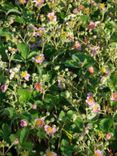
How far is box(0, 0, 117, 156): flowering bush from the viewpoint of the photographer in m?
2.32

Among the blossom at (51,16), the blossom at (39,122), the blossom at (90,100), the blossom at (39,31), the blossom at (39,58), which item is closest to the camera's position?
the blossom at (39,122)

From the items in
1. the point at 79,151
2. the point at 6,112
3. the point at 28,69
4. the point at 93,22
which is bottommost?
the point at 79,151

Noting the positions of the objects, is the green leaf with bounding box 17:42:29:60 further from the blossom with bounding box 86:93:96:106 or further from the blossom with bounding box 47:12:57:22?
the blossom with bounding box 86:93:96:106

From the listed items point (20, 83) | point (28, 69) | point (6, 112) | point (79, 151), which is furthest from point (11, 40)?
point (79, 151)

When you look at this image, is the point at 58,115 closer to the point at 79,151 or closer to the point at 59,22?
the point at 79,151

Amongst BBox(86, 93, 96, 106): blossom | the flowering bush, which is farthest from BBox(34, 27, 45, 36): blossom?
BBox(86, 93, 96, 106): blossom

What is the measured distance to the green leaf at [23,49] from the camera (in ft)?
9.10

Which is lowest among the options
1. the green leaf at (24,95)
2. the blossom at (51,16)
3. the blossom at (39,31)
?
the green leaf at (24,95)

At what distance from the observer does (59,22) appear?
3.27 meters

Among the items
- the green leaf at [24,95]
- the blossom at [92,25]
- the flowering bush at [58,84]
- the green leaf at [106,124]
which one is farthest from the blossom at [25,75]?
the blossom at [92,25]

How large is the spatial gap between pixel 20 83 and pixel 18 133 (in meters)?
0.35

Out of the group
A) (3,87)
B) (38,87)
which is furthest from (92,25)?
(3,87)

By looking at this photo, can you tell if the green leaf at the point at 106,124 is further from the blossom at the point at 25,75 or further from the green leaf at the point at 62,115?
A: the blossom at the point at 25,75

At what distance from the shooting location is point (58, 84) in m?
2.60
